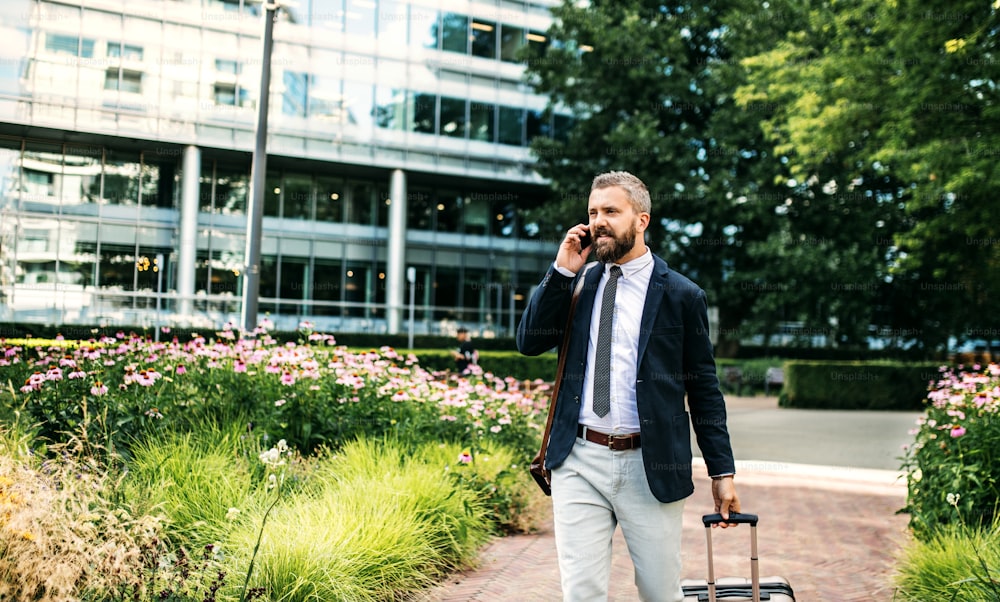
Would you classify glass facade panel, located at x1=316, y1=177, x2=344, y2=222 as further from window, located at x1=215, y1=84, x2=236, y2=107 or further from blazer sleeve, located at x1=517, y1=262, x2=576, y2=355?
blazer sleeve, located at x1=517, y1=262, x2=576, y2=355

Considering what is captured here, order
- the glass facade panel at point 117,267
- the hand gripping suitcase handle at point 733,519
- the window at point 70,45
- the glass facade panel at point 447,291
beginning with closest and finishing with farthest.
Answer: the hand gripping suitcase handle at point 733,519 → the window at point 70,45 → the glass facade panel at point 117,267 → the glass facade panel at point 447,291

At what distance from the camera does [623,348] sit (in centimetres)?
309

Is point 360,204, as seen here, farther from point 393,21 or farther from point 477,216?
point 393,21

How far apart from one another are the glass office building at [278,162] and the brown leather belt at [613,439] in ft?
76.4

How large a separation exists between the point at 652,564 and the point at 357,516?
2.19 metres

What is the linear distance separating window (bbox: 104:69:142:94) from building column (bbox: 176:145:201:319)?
7.96 ft

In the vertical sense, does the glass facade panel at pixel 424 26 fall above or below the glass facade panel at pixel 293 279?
above

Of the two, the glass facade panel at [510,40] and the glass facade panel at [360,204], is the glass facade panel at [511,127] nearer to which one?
the glass facade panel at [510,40]

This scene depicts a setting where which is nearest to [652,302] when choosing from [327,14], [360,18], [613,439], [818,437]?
[613,439]

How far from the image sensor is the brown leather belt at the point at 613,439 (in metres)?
2.94

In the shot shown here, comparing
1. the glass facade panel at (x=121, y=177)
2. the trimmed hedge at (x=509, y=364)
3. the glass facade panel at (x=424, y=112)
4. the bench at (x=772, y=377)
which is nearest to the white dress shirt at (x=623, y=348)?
the trimmed hedge at (x=509, y=364)

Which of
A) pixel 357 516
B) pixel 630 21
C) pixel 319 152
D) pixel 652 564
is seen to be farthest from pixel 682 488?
pixel 319 152

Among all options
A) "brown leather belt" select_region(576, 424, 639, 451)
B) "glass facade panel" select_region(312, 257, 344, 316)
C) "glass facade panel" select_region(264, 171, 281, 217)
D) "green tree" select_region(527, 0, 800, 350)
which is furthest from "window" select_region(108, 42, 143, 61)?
"brown leather belt" select_region(576, 424, 639, 451)

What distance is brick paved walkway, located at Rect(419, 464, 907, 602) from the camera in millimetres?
4941
